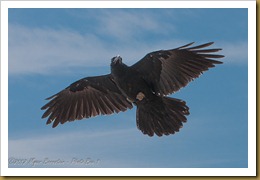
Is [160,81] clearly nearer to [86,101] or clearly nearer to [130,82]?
[130,82]

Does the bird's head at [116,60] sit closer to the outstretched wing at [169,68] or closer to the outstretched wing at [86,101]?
the outstretched wing at [169,68]

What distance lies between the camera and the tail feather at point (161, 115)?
39.1 ft

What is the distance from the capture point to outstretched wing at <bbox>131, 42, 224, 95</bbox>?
12.1m

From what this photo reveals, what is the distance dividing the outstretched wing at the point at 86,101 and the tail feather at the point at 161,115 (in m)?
1.21

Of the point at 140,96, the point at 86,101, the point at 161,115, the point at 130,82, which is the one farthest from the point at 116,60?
the point at 86,101

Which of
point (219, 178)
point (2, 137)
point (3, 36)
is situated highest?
point (3, 36)

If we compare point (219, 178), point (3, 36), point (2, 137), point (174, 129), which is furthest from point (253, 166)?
point (3, 36)

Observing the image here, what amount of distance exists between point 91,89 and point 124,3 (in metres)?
3.06

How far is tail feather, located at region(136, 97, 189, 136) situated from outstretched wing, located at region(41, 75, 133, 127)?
1.21 meters

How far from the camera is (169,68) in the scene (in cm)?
1234

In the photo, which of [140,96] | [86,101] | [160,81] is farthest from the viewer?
[86,101]

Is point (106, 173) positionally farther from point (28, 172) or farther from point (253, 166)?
point (253, 166)

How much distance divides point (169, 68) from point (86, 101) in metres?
2.49

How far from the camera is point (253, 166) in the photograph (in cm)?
979
